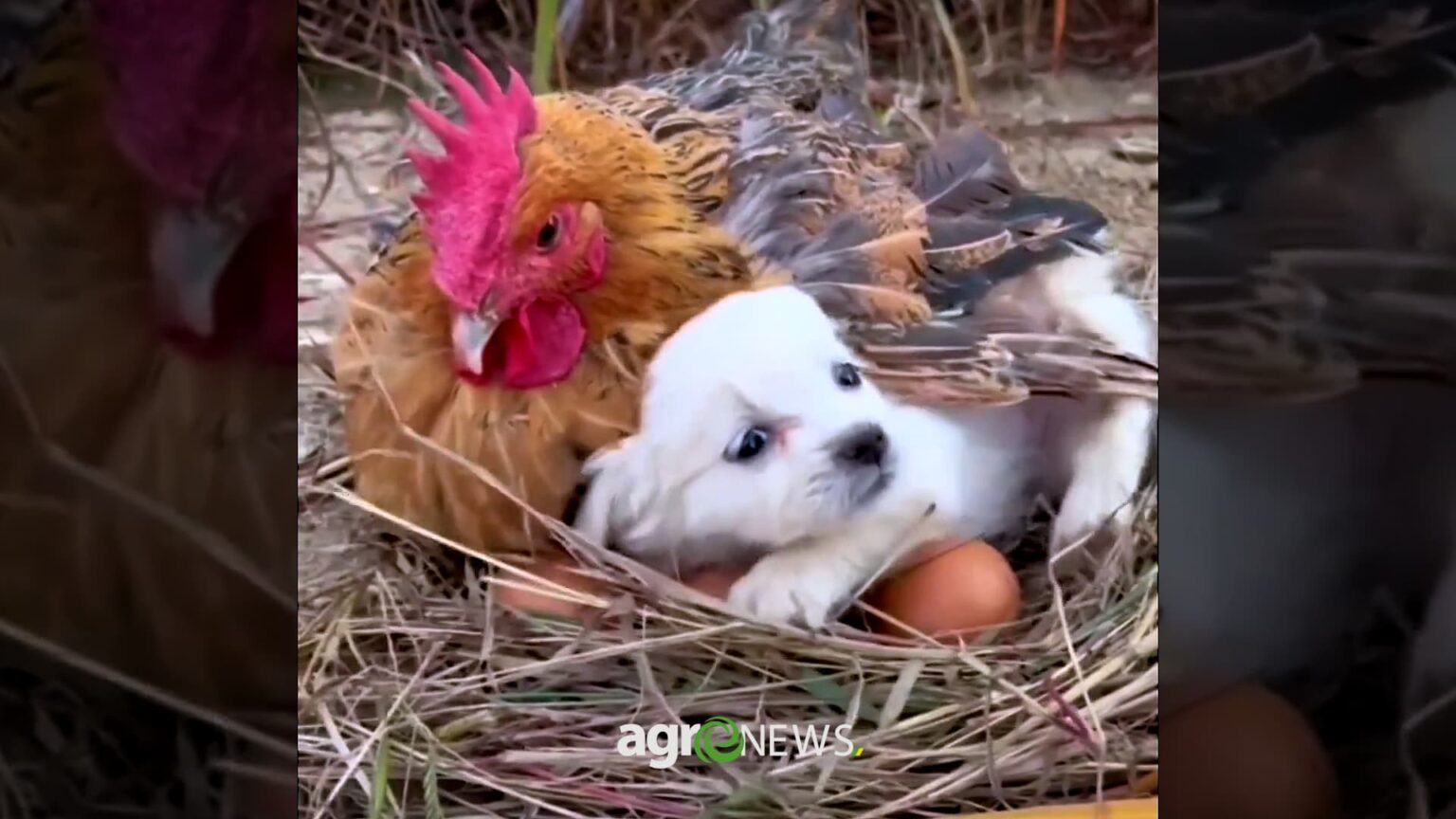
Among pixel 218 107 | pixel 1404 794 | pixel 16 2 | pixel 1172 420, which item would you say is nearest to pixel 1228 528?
pixel 1172 420

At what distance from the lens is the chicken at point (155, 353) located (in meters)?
Answer: 0.83

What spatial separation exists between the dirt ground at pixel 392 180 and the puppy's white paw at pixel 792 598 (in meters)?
0.27

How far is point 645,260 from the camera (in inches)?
32.0

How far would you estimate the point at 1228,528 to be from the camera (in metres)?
0.85

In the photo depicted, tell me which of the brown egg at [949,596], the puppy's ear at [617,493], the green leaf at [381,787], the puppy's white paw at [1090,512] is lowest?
the green leaf at [381,787]

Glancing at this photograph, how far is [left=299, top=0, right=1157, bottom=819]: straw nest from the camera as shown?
2.65ft

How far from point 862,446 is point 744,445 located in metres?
0.07

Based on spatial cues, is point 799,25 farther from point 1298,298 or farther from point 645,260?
point 1298,298

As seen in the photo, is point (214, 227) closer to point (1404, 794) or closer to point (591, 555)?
point (591, 555)

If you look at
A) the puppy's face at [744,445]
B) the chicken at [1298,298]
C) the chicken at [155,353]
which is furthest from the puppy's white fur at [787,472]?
the chicken at [155,353]

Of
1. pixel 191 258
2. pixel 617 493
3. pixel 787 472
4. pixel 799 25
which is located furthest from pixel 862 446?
pixel 191 258

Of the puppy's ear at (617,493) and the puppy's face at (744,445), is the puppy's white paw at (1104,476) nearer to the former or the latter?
the puppy's face at (744,445)

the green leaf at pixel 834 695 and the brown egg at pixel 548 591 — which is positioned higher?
the brown egg at pixel 548 591

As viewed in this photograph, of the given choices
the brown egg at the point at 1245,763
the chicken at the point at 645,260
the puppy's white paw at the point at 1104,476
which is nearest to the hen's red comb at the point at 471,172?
the chicken at the point at 645,260
